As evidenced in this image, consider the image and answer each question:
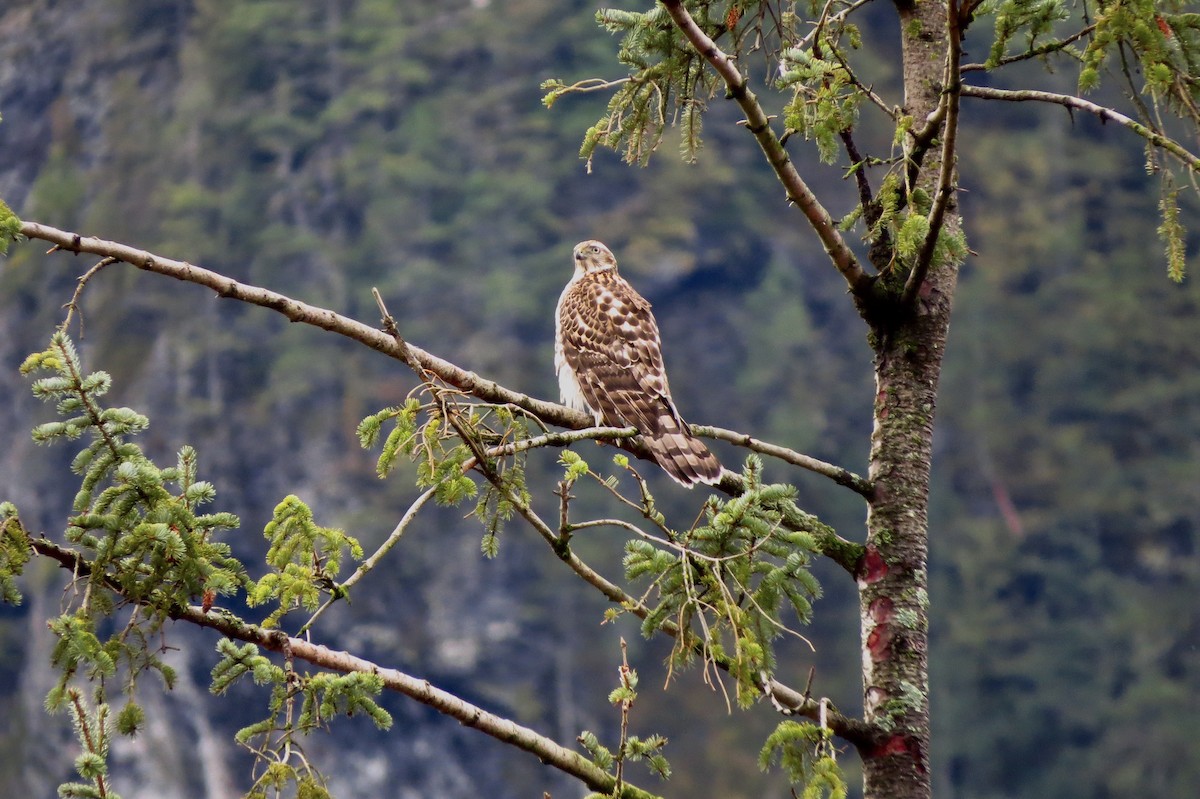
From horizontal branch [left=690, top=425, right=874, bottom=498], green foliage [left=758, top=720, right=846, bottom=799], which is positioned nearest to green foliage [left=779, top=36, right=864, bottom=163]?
horizontal branch [left=690, top=425, right=874, bottom=498]

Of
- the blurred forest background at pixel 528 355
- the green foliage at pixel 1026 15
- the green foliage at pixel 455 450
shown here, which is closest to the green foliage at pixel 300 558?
the green foliage at pixel 455 450

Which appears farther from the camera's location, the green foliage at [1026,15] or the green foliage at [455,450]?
the green foliage at [1026,15]

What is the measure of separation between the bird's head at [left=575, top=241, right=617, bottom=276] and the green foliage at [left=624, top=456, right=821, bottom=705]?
13.7ft

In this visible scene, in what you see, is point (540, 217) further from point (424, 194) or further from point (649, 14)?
point (649, 14)

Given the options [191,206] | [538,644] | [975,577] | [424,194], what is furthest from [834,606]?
[191,206]

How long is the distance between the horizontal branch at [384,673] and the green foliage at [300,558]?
0.06m

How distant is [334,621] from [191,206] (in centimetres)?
1566

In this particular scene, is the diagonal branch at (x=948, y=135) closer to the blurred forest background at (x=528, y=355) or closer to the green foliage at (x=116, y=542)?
the green foliage at (x=116, y=542)

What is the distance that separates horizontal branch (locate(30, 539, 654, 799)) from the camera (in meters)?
3.26

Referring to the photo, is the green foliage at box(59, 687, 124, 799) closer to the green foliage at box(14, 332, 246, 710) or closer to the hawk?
the green foliage at box(14, 332, 246, 710)

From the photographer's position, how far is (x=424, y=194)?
48.4 m

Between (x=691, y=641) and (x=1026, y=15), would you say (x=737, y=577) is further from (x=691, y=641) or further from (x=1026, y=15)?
(x=1026, y=15)

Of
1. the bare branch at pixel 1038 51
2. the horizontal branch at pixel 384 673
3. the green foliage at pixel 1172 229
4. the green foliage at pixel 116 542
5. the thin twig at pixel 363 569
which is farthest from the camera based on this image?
the bare branch at pixel 1038 51

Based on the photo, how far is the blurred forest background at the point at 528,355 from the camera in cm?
3862
